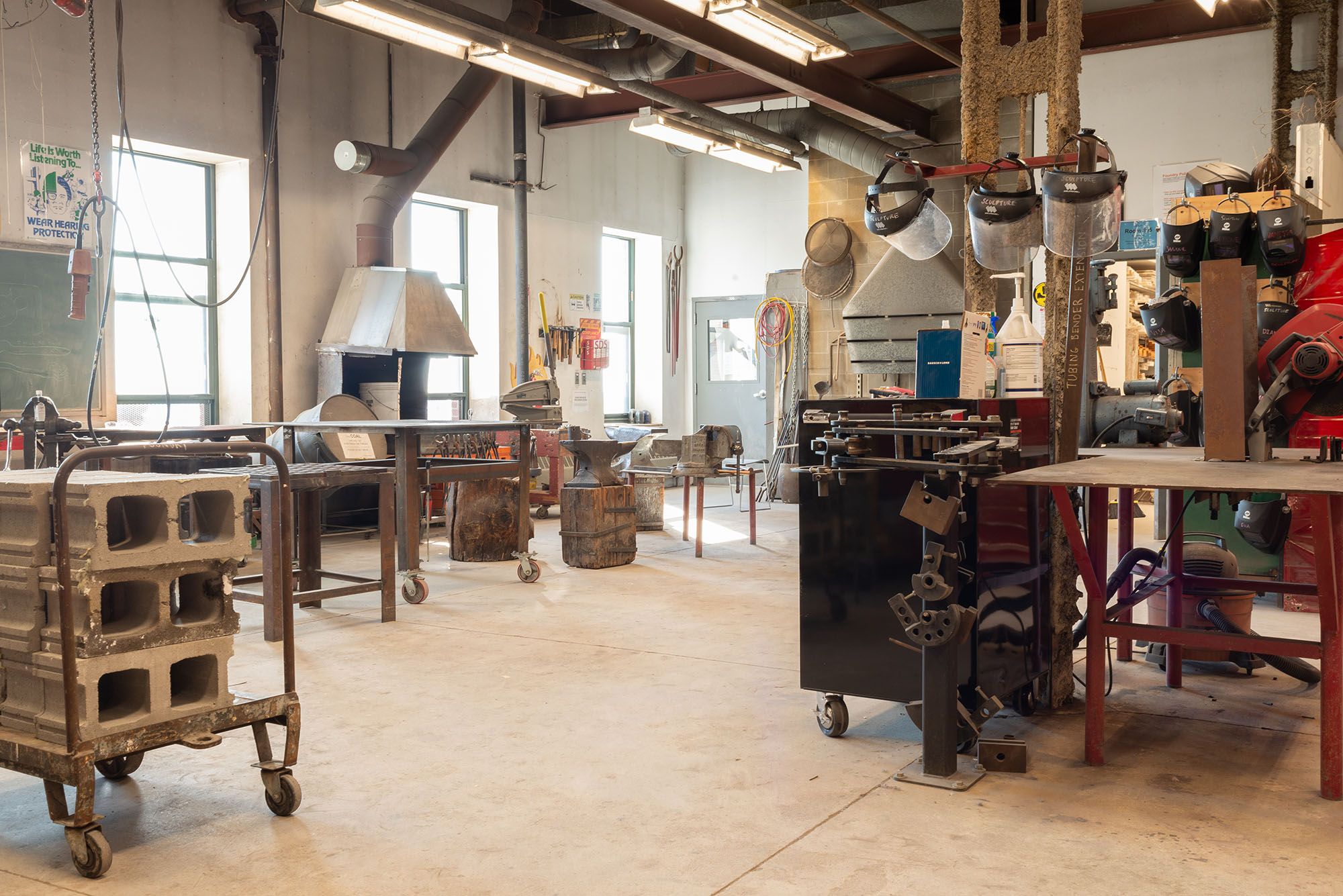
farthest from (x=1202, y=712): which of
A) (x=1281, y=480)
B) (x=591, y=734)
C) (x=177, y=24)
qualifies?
(x=177, y=24)

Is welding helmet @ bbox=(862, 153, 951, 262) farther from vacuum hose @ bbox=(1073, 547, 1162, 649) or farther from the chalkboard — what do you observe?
the chalkboard

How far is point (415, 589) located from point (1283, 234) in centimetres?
434

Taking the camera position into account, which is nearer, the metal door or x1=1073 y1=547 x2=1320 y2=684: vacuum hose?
x1=1073 y1=547 x2=1320 y2=684: vacuum hose

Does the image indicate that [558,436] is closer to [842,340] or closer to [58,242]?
[842,340]

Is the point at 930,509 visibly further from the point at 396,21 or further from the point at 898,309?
the point at 898,309

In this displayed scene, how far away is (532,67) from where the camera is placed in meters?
7.11

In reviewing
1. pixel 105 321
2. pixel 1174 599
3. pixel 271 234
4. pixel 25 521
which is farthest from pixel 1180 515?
pixel 271 234

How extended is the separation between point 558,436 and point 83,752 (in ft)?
25.0

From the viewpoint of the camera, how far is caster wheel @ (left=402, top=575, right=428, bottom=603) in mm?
5781

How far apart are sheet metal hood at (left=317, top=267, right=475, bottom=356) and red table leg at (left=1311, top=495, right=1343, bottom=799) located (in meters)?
6.20

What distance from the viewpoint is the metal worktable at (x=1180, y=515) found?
2830 millimetres

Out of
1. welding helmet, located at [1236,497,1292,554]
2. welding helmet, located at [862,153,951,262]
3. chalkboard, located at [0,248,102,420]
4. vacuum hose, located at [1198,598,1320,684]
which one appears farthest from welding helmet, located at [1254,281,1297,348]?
chalkboard, located at [0,248,102,420]

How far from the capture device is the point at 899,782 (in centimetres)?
303

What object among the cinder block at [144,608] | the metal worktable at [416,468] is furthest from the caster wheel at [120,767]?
the metal worktable at [416,468]
